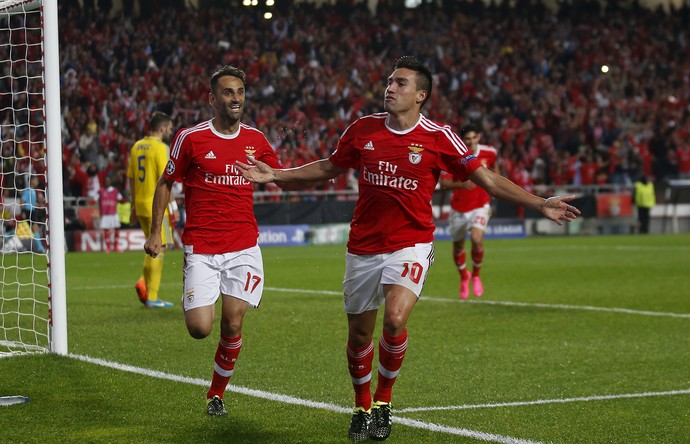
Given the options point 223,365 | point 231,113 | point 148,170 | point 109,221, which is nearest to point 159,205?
point 231,113

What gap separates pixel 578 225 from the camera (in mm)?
31953

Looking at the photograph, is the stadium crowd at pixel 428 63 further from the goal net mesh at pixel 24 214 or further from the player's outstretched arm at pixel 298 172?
the player's outstretched arm at pixel 298 172

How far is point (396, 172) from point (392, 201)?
172mm

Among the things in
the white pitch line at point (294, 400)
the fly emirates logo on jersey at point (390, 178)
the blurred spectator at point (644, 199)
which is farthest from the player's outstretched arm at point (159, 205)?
the blurred spectator at point (644, 199)

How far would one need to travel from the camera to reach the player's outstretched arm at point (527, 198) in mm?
5848

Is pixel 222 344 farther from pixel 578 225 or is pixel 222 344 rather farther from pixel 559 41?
pixel 559 41

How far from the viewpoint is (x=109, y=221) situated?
25.1 metres

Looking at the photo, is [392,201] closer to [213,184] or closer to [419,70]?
→ [419,70]

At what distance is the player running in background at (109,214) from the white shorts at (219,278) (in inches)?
720

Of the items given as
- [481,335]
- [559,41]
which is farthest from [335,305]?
[559,41]

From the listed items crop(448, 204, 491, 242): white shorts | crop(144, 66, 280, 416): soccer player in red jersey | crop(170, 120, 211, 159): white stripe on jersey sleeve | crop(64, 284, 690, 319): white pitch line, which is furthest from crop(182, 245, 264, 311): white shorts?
crop(448, 204, 491, 242): white shorts

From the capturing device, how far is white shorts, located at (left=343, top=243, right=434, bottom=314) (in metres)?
6.11

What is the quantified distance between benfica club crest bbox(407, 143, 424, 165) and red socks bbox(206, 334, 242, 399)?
166 centimetres

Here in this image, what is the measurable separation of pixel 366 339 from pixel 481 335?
14.6ft
